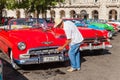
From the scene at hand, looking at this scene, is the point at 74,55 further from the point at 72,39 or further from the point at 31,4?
the point at 31,4

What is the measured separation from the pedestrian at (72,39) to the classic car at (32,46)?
1.35 feet

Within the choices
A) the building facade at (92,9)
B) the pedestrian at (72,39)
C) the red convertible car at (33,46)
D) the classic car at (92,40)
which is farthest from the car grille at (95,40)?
the building facade at (92,9)

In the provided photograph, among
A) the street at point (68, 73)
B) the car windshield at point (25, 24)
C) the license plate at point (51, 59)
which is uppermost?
the car windshield at point (25, 24)

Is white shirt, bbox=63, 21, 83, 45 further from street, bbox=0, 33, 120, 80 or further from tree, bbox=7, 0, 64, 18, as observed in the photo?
tree, bbox=7, 0, 64, 18

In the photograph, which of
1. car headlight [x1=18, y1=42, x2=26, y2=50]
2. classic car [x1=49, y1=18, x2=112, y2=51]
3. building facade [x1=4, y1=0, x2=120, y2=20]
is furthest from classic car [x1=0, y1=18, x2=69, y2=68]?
building facade [x1=4, y1=0, x2=120, y2=20]

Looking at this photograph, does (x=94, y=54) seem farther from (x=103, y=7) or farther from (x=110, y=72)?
(x=103, y=7)

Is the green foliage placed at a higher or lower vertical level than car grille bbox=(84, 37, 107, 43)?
higher

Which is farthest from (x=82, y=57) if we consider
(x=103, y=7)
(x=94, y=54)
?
(x=103, y=7)

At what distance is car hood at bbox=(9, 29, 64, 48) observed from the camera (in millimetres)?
8531

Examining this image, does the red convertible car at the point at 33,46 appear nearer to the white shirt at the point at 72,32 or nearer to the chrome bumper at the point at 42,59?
the chrome bumper at the point at 42,59

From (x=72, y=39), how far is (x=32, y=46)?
1.11 meters

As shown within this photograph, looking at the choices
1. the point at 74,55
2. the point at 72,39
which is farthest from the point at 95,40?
the point at 72,39

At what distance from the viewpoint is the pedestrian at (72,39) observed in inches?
322

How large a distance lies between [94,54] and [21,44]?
418 cm
